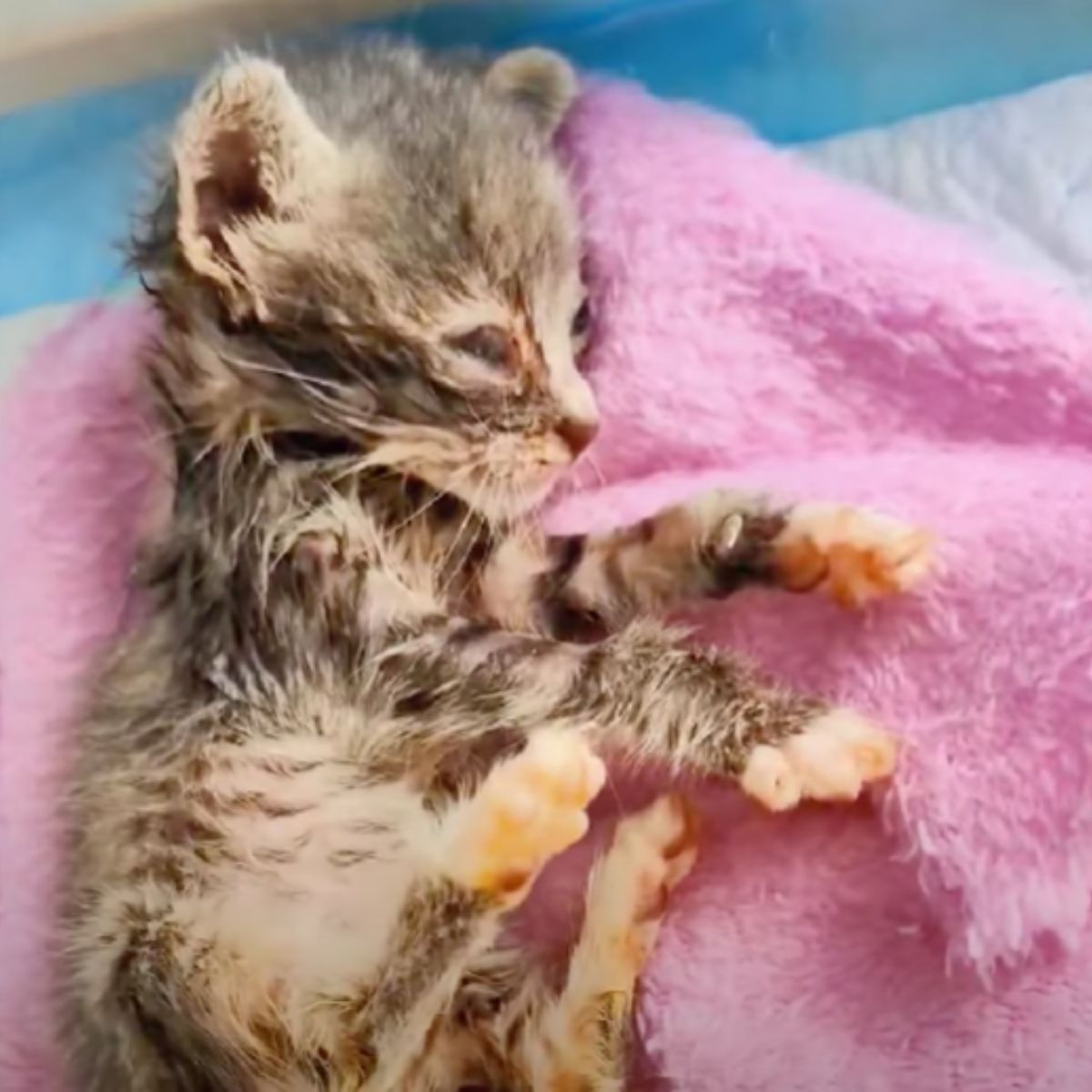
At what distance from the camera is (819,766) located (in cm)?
90

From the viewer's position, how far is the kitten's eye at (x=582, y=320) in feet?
3.55

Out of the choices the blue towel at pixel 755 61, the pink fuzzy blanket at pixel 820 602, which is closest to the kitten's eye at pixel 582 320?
the pink fuzzy blanket at pixel 820 602

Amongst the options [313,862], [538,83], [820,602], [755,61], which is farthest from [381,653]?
[755,61]

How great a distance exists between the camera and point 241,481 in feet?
3.27

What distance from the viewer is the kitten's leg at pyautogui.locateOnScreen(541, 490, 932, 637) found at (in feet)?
3.11

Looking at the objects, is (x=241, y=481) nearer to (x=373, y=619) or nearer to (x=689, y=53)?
(x=373, y=619)

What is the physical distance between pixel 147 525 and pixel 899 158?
54cm

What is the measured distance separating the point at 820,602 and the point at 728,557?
0.05 metres

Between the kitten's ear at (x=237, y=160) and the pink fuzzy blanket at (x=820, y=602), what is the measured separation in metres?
0.12

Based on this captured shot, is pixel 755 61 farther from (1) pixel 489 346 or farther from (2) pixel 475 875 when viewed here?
(2) pixel 475 875

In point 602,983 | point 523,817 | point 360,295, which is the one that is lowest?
point 602,983

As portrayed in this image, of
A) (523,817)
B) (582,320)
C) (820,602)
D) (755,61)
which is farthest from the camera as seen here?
(755,61)

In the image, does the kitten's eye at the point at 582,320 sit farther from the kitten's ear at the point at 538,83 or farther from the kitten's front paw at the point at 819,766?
the kitten's front paw at the point at 819,766

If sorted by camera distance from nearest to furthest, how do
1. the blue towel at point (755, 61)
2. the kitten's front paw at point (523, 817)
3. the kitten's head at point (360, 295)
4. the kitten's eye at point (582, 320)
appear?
the kitten's front paw at point (523, 817), the kitten's head at point (360, 295), the kitten's eye at point (582, 320), the blue towel at point (755, 61)
